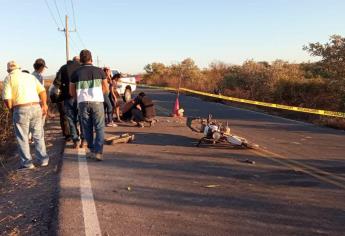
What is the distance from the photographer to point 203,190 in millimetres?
6484

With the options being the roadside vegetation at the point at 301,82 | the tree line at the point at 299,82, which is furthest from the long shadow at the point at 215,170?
the tree line at the point at 299,82

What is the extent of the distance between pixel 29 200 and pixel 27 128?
7.13ft

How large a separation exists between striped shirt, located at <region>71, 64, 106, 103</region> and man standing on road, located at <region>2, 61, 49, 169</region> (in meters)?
0.70

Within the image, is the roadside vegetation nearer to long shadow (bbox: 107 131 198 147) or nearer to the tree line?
the tree line

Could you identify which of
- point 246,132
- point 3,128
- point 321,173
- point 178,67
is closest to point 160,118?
point 246,132

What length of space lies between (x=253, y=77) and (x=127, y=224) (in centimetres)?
2408

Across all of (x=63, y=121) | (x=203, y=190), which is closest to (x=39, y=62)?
(x=63, y=121)

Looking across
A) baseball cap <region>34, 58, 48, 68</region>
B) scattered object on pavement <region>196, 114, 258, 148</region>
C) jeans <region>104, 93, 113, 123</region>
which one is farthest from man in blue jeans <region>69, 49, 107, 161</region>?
jeans <region>104, 93, 113, 123</region>

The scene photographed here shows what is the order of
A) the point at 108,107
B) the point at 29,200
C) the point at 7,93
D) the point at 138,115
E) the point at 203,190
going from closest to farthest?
1. the point at 29,200
2. the point at 203,190
3. the point at 7,93
4. the point at 108,107
5. the point at 138,115

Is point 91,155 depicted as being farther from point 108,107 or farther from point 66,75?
point 108,107

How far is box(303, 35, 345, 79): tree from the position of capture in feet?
63.0

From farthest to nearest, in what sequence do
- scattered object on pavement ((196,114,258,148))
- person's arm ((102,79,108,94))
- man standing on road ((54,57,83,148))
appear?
1. man standing on road ((54,57,83,148))
2. scattered object on pavement ((196,114,258,148))
3. person's arm ((102,79,108,94))

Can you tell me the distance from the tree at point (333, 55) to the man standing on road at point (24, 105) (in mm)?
14000

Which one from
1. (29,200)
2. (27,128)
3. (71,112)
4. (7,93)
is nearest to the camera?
(29,200)
